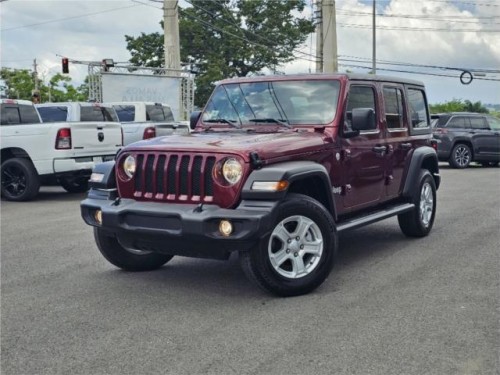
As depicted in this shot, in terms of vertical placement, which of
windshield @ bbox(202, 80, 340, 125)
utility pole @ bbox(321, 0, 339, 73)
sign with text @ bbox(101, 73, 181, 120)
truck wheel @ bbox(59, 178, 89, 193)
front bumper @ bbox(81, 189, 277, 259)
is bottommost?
truck wheel @ bbox(59, 178, 89, 193)

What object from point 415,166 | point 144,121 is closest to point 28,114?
point 144,121

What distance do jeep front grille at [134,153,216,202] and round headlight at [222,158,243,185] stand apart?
0.11 meters

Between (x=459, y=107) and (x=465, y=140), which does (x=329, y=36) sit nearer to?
(x=465, y=140)

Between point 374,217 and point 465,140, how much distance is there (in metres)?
13.9

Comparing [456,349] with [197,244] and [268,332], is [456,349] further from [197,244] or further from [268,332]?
[197,244]

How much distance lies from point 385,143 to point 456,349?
327 cm

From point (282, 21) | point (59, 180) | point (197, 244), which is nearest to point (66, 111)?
point (59, 180)

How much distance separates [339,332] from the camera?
441 cm

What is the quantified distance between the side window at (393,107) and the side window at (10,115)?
791 cm

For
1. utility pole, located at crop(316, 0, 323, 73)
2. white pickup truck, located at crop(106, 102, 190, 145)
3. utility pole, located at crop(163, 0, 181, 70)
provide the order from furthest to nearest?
1. utility pole, located at crop(316, 0, 323, 73)
2. utility pole, located at crop(163, 0, 181, 70)
3. white pickup truck, located at crop(106, 102, 190, 145)

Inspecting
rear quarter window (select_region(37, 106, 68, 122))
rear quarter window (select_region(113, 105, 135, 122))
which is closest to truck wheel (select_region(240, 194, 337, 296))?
rear quarter window (select_region(37, 106, 68, 122))

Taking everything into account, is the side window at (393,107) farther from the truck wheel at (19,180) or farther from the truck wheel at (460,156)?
the truck wheel at (460,156)

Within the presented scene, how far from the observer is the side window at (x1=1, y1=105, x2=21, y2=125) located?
40.6ft

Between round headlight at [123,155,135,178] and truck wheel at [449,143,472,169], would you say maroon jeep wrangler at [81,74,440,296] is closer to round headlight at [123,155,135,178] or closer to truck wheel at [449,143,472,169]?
round headlight at [123,155,135,178]
